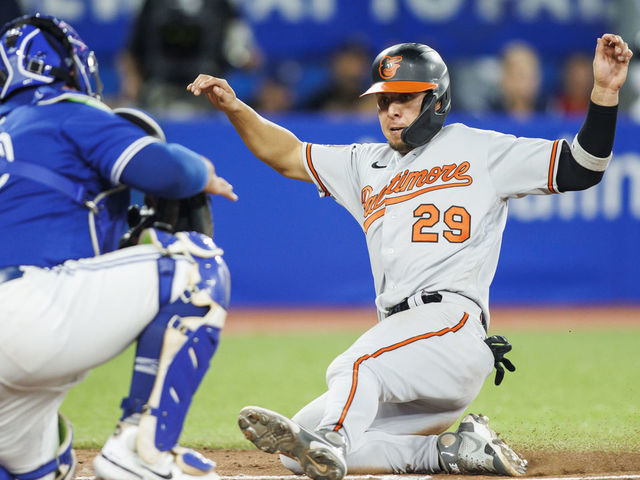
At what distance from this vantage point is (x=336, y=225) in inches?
407

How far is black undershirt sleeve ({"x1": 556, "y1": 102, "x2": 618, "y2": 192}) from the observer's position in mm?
4219

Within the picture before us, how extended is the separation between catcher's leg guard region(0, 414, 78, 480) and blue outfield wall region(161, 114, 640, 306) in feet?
21.6

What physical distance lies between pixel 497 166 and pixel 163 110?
6.45m

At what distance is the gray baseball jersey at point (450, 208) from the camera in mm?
4398

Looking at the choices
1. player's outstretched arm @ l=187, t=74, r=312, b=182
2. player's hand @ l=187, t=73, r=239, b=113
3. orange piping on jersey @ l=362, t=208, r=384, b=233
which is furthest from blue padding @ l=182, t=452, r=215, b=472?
player's outstretched arm @ l=187, t=74, r=312, b=182

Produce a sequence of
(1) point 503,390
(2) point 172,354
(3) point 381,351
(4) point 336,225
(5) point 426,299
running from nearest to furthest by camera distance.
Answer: (2) point 172,354, (3) point 381,351, (5) point 426,299, (1) point 503,390, (4) point 336,225

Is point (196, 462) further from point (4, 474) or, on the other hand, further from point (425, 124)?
point (425, 124)

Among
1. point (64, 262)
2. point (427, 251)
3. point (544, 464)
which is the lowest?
point (544, 464)

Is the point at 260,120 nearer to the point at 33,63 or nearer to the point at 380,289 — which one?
the point at 380,289

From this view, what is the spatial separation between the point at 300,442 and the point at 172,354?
2.10 feet

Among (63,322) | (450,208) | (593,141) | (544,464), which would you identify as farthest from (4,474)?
(593,141)

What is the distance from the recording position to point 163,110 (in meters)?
10.4

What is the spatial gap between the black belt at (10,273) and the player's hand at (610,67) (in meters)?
2.52

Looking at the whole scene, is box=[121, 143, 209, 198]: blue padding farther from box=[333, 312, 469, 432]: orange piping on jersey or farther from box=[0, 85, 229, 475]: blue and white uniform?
box=[333, 312, 469, 432]: orange piping on jersey
